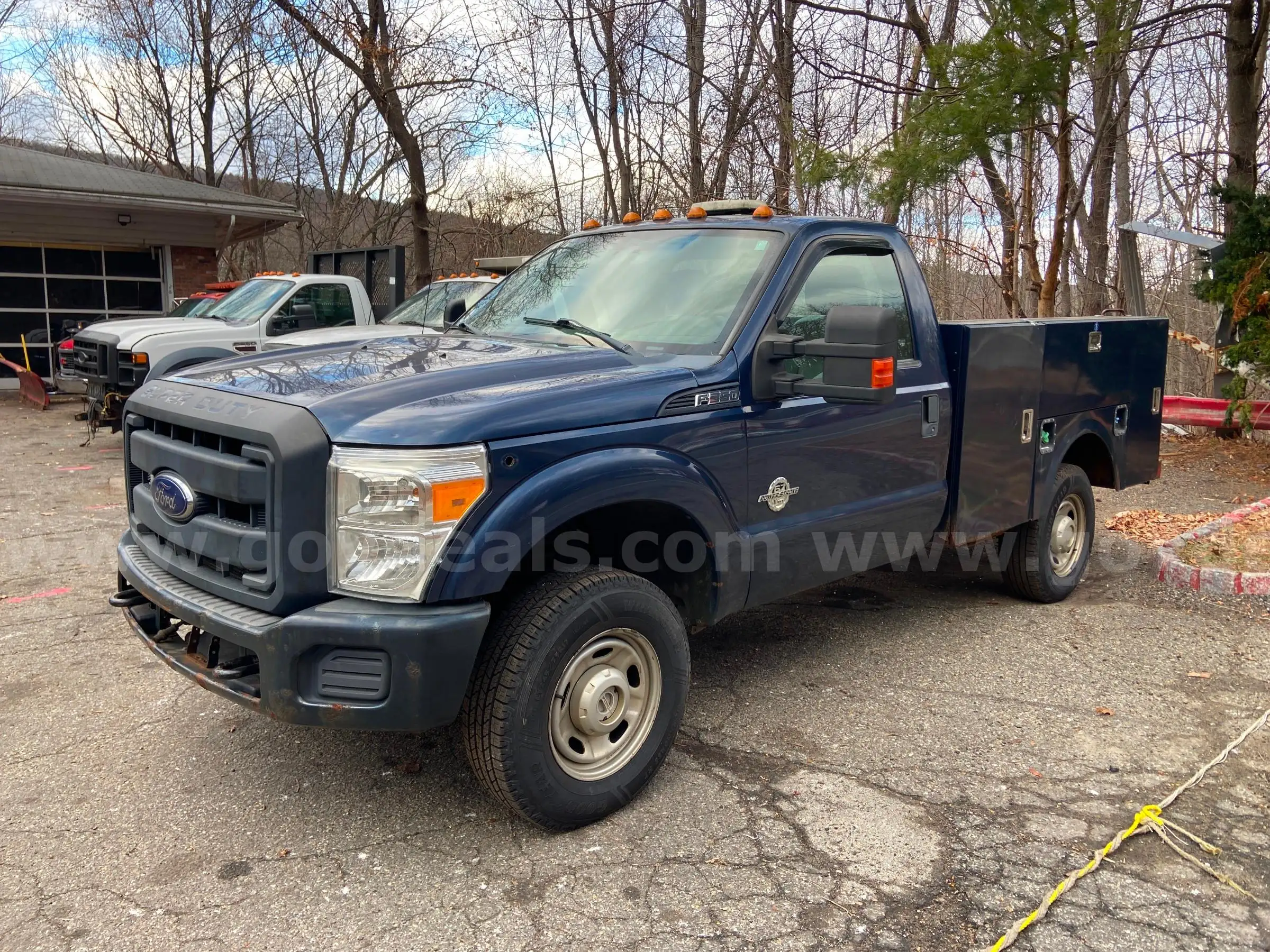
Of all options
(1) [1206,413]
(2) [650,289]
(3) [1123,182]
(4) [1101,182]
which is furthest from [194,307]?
(3) [1123,182]

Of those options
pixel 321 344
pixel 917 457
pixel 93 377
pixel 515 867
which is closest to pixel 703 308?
pixel 917 457

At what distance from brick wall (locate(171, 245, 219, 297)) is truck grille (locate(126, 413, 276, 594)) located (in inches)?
691

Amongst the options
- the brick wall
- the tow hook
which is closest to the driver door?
the tow hook

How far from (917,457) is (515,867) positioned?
2620 millimetres

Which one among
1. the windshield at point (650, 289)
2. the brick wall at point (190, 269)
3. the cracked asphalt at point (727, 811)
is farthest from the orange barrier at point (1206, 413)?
the brick wall at point (190, 269)

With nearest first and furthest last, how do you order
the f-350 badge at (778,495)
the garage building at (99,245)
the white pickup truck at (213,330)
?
the f-350 badge at (778,495) → the white pickup truck at (213,330) → the garage building at (99,245)

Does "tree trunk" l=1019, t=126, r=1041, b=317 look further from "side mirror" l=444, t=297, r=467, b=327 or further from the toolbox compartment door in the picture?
"side mirror" l=444, t=297, r=467, b=327

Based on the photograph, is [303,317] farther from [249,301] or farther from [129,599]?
[129,599]

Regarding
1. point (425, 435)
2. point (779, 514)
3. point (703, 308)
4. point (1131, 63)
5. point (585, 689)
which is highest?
point (1131, 63)

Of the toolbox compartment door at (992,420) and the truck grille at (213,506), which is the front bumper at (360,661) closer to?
the truck grille at (213,506)

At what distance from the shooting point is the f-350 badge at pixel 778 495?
3.99 meters

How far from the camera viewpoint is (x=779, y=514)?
160 inches

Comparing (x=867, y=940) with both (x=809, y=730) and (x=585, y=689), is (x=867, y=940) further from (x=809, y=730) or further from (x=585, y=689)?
(x=809, y=730)

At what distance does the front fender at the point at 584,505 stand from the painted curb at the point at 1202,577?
3759 millimetres
